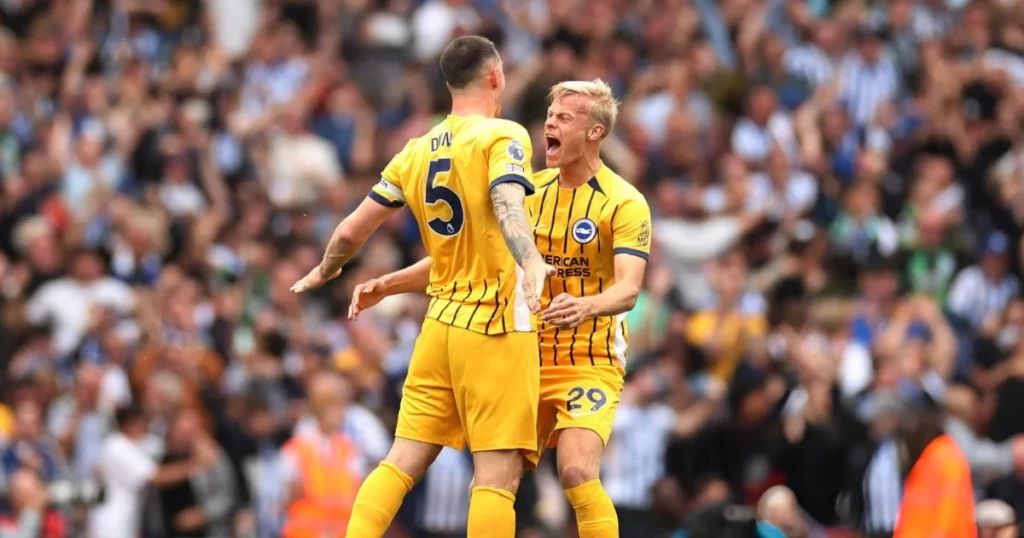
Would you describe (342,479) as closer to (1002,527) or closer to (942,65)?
(1002,527)

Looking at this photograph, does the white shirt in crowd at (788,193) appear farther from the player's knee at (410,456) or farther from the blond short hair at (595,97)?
the player's knee at (410,456)

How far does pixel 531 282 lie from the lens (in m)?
8.07

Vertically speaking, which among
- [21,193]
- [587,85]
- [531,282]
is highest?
[21,193]

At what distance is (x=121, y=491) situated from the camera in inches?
611

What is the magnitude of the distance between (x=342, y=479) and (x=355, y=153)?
6362 mm

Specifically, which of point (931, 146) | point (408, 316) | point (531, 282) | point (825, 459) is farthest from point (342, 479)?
point (931, 146)

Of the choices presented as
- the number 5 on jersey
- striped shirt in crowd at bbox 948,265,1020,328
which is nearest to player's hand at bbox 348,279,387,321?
the number 5 on jersey

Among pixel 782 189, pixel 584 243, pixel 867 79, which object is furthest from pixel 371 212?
pixel 867 79

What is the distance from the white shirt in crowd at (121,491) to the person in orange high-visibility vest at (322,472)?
58.6 inches

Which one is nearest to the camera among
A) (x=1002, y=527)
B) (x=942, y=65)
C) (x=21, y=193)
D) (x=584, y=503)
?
(x=584, y=503)

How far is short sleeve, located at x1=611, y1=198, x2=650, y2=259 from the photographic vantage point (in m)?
9.26

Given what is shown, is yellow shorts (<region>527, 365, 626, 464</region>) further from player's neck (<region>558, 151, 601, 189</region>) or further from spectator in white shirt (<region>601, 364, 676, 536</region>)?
spectator in white shirt (<region>601, 364, 676, 536</region>)

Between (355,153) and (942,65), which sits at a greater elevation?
(942,65)

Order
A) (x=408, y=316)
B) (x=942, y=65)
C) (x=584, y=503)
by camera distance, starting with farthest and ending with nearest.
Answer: (x=942, y=65)
(x=408, y=316)
(x=584, y=503)
